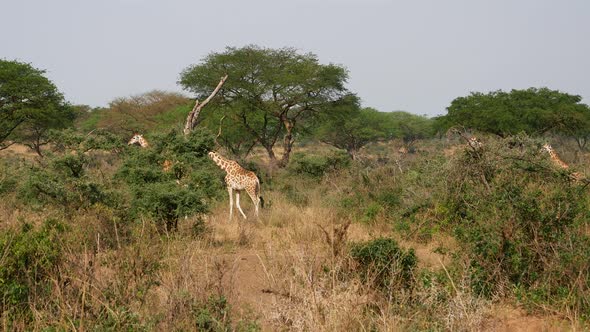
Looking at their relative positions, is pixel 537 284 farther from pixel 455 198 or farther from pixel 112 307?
pixel 112 307

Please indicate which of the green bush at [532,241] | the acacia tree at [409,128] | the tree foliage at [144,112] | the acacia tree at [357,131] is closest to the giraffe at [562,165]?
the green bush at [532,241]

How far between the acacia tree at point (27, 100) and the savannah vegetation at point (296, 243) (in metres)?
9.14

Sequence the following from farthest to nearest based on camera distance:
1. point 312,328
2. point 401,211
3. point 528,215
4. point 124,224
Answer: point 401,211, point 124,224, point 528,215, point 312,328

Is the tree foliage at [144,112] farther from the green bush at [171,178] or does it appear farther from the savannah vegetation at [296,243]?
the green bush at [171,178]

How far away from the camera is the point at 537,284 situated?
5.46 meters

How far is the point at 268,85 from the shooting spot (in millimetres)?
23438

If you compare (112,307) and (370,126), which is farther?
(370,126)

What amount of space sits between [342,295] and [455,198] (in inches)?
165

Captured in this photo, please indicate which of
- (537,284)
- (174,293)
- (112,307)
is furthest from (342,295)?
(537,284)

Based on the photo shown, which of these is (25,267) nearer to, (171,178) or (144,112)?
(171,178)

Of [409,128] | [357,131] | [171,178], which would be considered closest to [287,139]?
[357,131]

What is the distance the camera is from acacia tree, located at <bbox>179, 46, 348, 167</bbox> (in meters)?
23.2

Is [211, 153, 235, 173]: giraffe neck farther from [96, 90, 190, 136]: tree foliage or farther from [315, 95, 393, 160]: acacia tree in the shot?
[315, 95, 393, 160]: acacia tree

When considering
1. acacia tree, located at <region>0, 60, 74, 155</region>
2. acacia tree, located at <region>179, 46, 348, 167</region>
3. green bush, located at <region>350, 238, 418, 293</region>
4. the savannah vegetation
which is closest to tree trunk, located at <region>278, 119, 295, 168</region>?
acacia tree, located at <region>179, 46, 348, 167</region>
